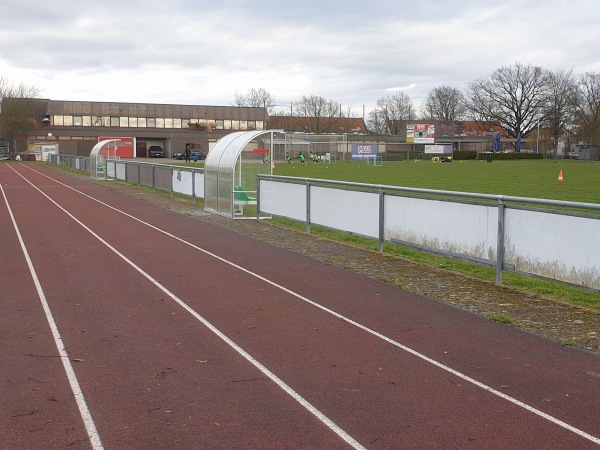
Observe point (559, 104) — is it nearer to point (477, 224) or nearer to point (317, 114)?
point (317, 114)

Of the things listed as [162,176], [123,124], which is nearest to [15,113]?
[123,124]

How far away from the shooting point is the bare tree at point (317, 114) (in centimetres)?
11625

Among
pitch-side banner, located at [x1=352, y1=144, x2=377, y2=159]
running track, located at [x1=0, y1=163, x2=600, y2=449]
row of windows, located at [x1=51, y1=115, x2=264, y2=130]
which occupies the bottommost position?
running track, located at [x1=0, y1=163, x2=600, y2=449]

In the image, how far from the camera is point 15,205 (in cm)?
2136

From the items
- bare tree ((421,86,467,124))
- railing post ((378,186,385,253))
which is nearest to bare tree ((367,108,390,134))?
bare tree ((421,86,467,124))

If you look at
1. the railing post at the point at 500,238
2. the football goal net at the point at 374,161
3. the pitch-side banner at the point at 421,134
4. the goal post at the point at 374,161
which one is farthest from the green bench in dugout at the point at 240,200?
the pitch-side banner at the point at 421,134

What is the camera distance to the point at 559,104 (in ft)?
322

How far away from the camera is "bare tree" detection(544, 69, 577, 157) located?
96.9m

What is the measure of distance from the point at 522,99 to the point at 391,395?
337 feet

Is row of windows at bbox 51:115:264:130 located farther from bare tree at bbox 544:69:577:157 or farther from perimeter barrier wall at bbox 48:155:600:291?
perimeter barrier wall at bbox 48:155:600:291

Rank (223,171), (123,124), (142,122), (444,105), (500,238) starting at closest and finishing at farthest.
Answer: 1. (500,238)
2. (223,171)
3. (123,124)
4. (142,122)
5. (444,105)

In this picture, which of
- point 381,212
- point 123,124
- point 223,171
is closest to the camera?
point 381,212

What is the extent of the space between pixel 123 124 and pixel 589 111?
206ft

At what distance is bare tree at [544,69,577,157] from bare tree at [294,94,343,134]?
33795 mm
